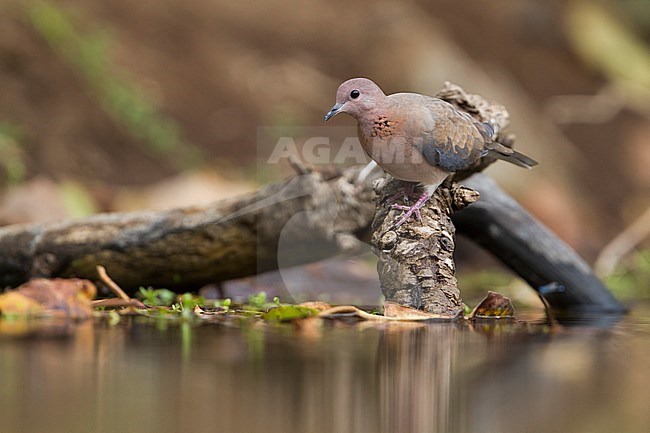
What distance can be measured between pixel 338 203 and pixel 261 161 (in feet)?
14.7

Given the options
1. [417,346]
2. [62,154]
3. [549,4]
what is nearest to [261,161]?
[62,154]

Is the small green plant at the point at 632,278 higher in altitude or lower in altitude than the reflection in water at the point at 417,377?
higher

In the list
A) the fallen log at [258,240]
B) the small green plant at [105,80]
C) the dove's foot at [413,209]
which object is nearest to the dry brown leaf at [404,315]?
the dove's foot at [413,209]

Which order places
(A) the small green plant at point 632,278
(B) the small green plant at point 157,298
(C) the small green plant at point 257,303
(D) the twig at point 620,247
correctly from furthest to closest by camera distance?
(D) the twig at point 620,247, (A) the small green plant at point 632,278, (B) the small green plant at point 157,298, (C) the small green plant at point 257,303

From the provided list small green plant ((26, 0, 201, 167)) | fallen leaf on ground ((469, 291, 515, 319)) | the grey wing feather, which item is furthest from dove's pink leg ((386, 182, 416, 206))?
small green plant ((26, 0, 201, 167))

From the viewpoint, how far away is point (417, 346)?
2.24 m

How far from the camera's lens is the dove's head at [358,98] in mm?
2777

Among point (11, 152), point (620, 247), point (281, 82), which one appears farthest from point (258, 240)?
point (281, 82)

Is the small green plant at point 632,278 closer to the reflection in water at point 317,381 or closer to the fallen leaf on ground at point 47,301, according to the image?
the reflection in water at point 317,381

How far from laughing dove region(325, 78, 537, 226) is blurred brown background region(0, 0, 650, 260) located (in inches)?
153

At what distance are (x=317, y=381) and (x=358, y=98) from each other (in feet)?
4.32

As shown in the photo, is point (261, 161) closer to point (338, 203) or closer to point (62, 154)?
point (62, 154)

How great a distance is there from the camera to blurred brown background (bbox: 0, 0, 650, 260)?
24.9 feet

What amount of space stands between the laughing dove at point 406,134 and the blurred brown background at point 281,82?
3.89 metres
